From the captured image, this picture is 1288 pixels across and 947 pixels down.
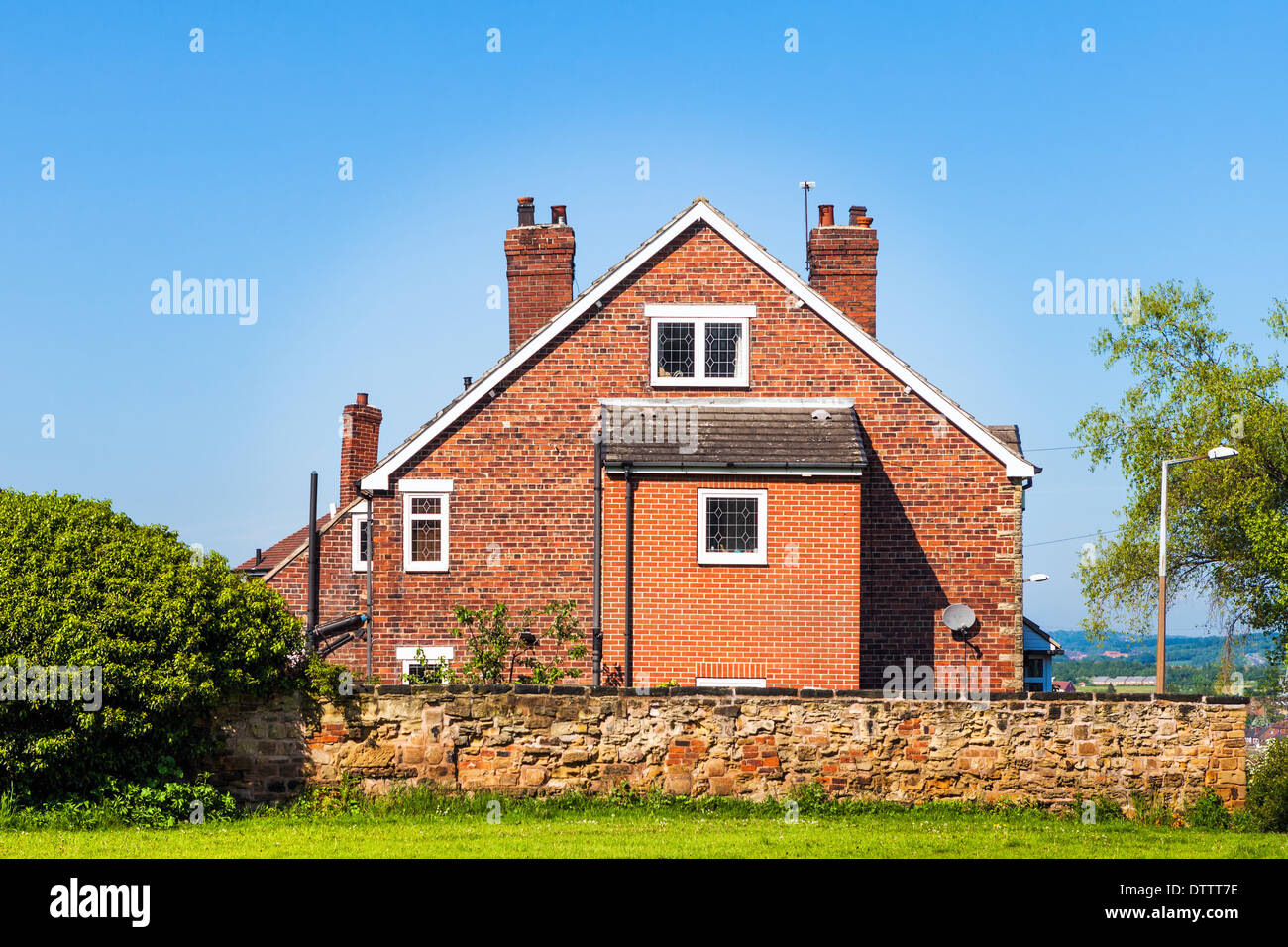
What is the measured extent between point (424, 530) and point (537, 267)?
628cm

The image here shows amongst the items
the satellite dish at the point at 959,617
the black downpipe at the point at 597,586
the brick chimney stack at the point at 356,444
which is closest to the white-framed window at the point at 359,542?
the brick chimney stack at the point at 356,444

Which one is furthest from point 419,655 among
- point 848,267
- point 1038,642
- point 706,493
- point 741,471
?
point 1038,642

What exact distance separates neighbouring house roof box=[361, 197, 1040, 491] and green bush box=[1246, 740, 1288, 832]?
738 cm

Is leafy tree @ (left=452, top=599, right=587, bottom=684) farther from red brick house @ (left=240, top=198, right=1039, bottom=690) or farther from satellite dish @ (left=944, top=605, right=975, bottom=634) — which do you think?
satellite dish @ (left=944, top=605, right=975, bottom=634)

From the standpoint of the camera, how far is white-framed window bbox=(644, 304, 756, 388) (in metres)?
25.0

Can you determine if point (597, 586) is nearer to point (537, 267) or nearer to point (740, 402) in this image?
point (740, 402)

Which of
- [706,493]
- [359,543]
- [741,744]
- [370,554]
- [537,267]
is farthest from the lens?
[359,543]

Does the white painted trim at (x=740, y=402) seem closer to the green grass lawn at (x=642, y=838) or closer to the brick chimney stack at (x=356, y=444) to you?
the green grass lawn at (x=642, y=838)

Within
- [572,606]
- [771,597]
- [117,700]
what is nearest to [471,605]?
[572,606]

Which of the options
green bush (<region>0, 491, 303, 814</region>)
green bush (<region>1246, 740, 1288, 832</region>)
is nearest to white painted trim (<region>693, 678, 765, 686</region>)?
green bush (<region>1246, 740, 1288, 832</region>)

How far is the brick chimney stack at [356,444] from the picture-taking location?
39.2 meters

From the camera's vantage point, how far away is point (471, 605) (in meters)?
24.4

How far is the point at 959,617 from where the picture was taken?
79.2 feet
